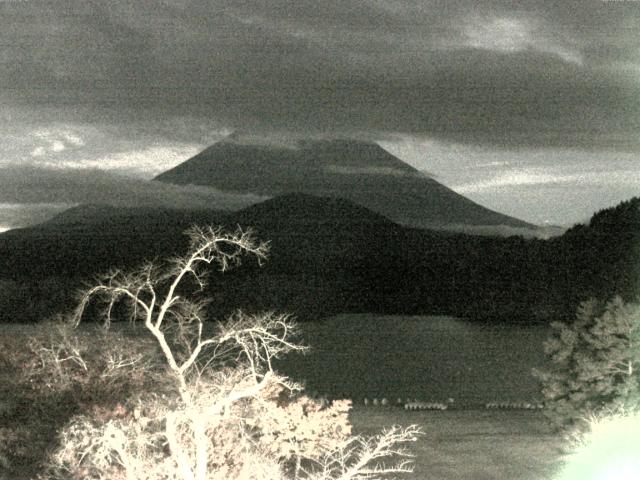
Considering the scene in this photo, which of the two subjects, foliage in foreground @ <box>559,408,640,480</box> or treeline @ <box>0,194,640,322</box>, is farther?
treeline @ <box>0,194,640,322</box>

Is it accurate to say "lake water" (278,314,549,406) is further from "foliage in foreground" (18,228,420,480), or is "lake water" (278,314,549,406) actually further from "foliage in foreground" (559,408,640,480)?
"foliage in foreground" (18,228,420,480)

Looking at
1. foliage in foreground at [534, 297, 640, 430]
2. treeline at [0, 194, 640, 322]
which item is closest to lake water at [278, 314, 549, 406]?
treeline at [0, 194, 640, 322]

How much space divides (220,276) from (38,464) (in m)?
45.6

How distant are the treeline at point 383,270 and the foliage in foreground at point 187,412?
28203mm

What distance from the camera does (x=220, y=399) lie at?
10781 millimetres

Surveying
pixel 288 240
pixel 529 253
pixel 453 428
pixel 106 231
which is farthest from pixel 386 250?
pixel 453 428

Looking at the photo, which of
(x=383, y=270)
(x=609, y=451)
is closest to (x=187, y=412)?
(x=609, y=451)

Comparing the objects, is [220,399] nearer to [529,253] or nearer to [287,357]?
[287,357]

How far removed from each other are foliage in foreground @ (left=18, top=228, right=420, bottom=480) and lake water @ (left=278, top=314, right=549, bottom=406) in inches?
738

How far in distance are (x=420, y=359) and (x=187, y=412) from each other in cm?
4119

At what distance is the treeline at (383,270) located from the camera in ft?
177

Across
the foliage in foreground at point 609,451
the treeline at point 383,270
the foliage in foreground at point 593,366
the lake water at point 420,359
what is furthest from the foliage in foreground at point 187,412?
the treeline at point 383,270

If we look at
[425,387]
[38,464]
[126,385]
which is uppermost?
[126,385]

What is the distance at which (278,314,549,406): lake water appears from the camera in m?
39.4
